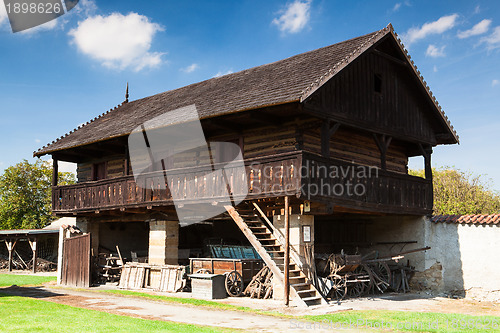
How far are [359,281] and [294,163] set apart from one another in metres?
4.49

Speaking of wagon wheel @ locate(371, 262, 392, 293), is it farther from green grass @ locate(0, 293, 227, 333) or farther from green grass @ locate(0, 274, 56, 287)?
green grass @ locate(0, 274, 56, 287)

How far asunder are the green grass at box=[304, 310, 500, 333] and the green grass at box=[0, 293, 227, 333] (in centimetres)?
291

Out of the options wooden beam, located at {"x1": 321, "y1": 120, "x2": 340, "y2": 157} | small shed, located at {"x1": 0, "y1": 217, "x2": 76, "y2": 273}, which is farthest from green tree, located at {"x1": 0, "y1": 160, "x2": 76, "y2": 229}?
wooden beam, located at {"x1": 321, "y1": 120, "x2": 340, "y2": 157}

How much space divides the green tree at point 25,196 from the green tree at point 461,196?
32.0 meters

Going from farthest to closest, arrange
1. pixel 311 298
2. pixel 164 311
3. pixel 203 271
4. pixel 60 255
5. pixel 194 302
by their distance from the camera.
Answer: pixel 60 255 → pixel 203 271 → pixel 194 302 → pixel 311 298 → pixel 164 311

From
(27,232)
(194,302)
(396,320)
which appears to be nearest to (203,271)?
(194,302)

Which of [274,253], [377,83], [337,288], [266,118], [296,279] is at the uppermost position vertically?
[377,83]

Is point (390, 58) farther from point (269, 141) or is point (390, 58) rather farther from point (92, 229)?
point (92, 229)

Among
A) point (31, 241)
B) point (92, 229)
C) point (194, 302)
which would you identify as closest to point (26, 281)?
point (92, 229)

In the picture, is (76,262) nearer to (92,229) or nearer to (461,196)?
(92,229)

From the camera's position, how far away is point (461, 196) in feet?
131

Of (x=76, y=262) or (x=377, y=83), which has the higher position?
(x=377, y=83)

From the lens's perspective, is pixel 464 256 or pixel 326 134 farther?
pixel 464 256

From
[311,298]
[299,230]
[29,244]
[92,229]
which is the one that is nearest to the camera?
[311,298]
